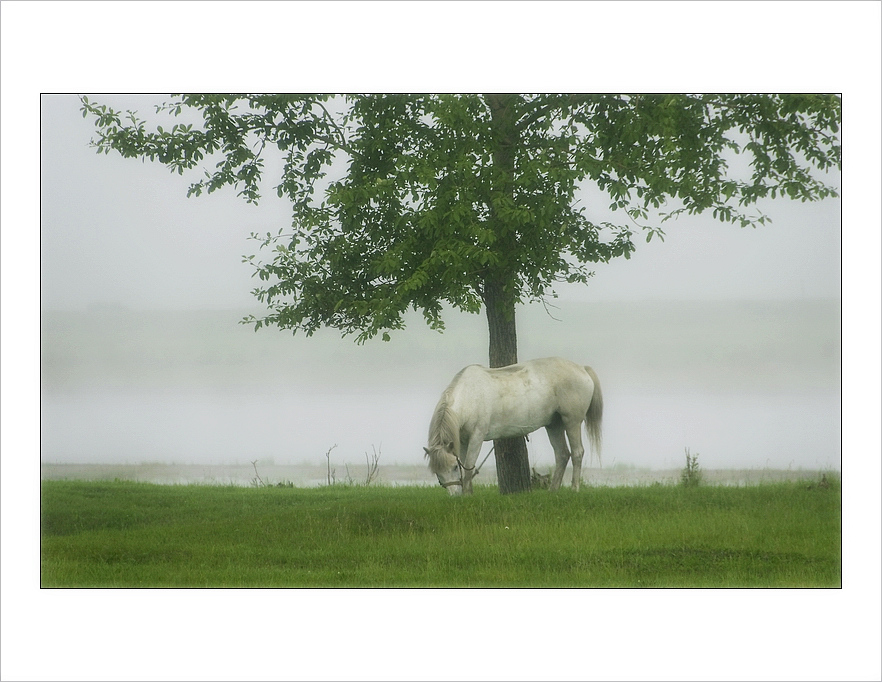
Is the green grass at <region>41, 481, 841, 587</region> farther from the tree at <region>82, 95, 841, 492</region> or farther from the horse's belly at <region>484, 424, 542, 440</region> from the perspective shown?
the tree at <region>82, 95, 841, 492</region>

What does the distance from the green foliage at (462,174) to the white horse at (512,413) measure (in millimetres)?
638

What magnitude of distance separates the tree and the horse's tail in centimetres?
94

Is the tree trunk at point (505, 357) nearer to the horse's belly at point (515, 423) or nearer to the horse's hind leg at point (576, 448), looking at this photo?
the horse's belly at point (515, 423)

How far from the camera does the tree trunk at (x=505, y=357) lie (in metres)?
7.75

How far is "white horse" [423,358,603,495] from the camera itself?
7.68 m

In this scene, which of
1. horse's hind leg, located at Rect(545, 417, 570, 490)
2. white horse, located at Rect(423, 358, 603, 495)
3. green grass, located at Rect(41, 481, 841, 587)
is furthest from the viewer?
horse's hind leg, located at Rect(545, 417, 570, 490)

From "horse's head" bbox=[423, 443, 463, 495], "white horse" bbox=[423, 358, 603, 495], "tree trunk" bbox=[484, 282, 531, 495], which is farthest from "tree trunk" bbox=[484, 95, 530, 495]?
"horse's head" bbox=[423, 443, 463, 495]

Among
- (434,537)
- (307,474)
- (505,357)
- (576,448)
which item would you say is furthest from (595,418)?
(307,474)

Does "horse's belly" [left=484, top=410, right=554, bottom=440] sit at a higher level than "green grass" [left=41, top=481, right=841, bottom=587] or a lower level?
higher

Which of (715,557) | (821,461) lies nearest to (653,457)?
(715,557)

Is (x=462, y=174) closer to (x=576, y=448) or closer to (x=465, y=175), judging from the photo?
(x=465, y=175)

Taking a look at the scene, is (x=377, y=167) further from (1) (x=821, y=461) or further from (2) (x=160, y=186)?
(1) (x=821, y=461)

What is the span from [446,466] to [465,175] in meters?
2.49

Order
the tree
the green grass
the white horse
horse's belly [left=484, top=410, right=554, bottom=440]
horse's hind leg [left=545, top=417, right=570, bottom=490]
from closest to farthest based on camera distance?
the green grass < the tree < the white horse < horse's belly [left=484, top=410, right=554, bottom=440] < horse's hind leg [left=545, top=417, right=570, bottom=490]
